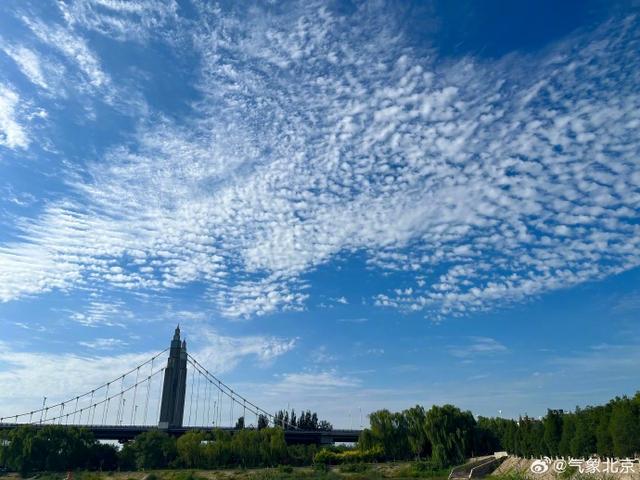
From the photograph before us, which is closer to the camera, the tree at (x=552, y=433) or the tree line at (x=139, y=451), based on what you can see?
the tree at (x=552, y=433)

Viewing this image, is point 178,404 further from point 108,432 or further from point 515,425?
point 515,425

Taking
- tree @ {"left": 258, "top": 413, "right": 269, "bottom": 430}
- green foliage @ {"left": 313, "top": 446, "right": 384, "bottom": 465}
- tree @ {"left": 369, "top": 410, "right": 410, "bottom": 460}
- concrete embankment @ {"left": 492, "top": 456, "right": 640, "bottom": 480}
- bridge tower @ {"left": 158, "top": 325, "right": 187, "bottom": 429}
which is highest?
bridge tower @ {"left": 158, "top": 325, "right": 187, "bottom": 429}

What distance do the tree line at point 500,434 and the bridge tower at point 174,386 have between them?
3904 cm

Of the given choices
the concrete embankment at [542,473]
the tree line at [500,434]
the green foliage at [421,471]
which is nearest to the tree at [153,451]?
the tree line at [500,434]

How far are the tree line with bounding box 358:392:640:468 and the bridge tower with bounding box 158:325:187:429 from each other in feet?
128

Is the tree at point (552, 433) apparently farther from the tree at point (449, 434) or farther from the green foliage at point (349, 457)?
the green foliage at point (349, 457)

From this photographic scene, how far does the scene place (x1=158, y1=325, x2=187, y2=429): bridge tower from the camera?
293 feet

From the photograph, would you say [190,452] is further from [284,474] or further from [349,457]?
[349,457]

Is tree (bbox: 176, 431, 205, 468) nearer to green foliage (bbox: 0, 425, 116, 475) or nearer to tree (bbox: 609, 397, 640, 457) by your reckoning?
green foliage (bbox: 0, 425, 116, 475)

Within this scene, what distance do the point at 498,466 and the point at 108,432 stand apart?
173 feet

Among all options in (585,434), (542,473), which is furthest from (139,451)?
(585,434)

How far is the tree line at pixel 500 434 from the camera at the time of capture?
34844 millimetres

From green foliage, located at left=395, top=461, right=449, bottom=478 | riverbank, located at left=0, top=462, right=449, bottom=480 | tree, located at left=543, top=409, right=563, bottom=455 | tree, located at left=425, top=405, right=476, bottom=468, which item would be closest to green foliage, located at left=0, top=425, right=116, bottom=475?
riverbank, located at left=0, top=462, right=449, bottom=480

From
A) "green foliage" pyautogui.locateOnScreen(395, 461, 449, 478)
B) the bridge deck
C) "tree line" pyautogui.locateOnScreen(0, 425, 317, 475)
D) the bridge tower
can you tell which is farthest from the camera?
the bridge tower
